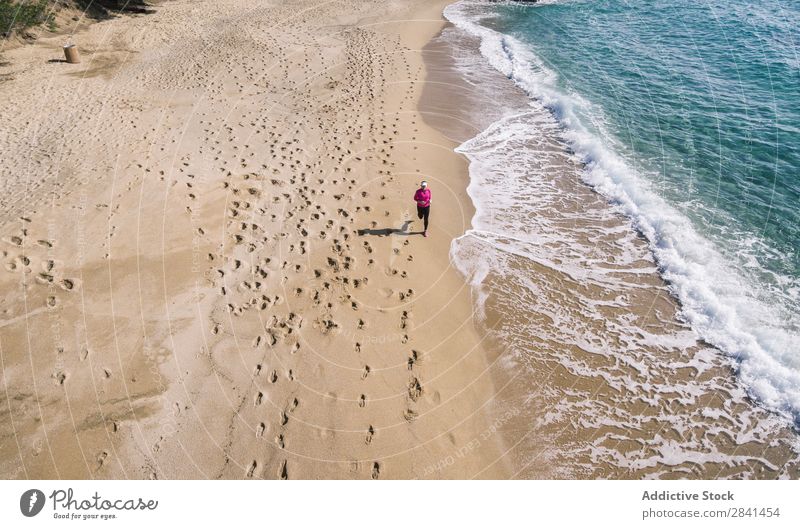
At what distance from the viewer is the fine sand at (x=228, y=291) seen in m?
7.66

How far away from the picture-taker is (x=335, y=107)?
1839 cm

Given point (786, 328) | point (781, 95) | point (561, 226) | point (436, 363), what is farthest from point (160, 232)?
point (781, 95)

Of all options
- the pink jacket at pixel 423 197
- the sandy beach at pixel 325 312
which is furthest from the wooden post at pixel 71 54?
the pink jacket at pixel 423 197

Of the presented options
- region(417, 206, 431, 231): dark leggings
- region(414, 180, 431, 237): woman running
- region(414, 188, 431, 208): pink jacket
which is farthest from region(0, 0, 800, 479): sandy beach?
region(414, 188, 431, 208): pink jacket

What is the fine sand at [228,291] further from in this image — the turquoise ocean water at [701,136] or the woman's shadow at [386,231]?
the turquoise ocean water at [701,136]

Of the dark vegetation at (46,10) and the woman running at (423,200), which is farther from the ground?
the dark vegetation at (46,10)

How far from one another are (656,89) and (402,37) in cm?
1604

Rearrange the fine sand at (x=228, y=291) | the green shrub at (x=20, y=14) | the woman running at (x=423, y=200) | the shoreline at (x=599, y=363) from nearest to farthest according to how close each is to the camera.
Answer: the fine sand at (x=228, y=291) < the shoreline at (x=599, y=363) < the woman running at (x=423, y=200) < the green shrub at (x=20, y=14)

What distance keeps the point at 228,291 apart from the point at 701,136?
19.4 meters

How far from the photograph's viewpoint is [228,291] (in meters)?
10.1

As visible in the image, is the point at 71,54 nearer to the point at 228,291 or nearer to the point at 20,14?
the point at 20,14

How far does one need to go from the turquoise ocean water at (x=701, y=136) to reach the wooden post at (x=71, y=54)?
20934 mm

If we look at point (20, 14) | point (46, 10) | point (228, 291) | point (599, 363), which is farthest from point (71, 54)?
point (599, 363)
